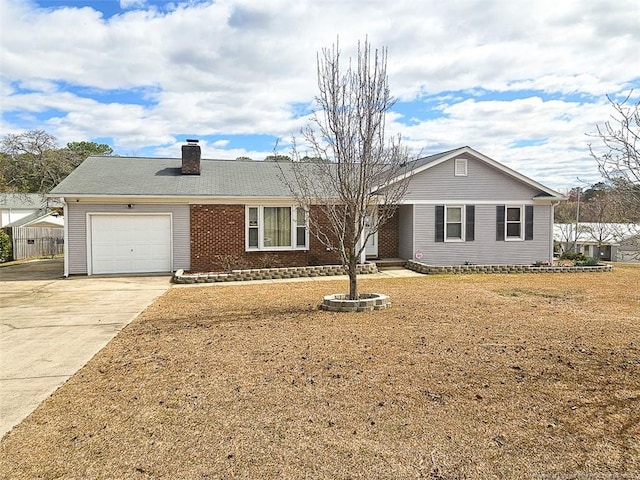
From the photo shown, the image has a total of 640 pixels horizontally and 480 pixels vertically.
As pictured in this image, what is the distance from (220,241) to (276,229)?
202cm

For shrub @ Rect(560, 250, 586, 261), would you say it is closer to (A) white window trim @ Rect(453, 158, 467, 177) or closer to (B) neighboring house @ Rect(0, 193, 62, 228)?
(A) white window trim @ Rect(453, 158, 467, 177)

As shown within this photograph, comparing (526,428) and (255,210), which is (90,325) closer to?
(526,428)

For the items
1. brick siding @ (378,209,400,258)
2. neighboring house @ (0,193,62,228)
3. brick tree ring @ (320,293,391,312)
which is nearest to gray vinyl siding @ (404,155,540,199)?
brick siding @ (378,209,400,258)

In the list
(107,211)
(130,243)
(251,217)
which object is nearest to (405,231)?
(251,217)

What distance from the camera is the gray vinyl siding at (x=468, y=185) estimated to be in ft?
56.5

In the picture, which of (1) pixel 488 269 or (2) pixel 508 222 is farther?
(2) pixel 508 222

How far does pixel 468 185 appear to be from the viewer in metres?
17.6

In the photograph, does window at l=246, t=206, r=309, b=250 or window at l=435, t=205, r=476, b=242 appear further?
window at l=435, t=205, r=476, b=242

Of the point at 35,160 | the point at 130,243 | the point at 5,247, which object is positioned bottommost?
the point at 5,247

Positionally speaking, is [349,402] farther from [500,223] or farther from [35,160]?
[35,160]

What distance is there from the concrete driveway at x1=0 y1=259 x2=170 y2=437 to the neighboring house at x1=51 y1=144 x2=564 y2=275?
144 cm

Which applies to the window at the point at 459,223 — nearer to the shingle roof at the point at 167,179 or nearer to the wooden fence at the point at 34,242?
the shingle roof at the point at 167,179

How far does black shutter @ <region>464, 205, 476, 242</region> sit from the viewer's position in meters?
17.7

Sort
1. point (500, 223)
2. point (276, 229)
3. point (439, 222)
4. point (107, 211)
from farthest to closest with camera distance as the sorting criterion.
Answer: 1. point (500, 223)
2. point (439, 222)
3. point (276, 229)
4. point (107, 211)
